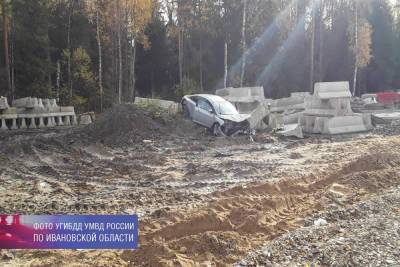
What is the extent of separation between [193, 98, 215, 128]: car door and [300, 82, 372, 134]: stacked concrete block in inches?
189

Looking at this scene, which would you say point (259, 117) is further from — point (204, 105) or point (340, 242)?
point (340, 242)

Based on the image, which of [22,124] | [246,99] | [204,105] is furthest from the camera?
[246,99]

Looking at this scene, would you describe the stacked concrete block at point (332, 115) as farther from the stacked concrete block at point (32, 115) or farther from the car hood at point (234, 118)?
the stacked concrete block at point (32, 115)

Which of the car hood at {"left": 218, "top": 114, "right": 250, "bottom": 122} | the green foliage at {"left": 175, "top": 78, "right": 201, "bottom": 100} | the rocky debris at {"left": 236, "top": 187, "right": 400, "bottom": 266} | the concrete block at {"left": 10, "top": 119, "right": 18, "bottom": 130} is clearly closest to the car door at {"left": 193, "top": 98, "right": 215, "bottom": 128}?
the car hood at {"left": 218, "top": 114, "right": 250, "bottom": 122}

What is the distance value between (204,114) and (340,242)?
14.0 meters

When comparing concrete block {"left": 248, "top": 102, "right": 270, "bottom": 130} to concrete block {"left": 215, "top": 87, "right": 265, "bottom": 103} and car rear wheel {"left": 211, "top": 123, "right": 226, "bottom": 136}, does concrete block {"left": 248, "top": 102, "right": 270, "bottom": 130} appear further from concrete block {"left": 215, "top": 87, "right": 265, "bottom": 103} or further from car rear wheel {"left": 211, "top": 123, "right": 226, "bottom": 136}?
concrete block {"left": 215, "top": 87, "right": 265, "bottom": 103}

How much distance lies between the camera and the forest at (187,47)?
34.6 m

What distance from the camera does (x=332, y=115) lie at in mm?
20672

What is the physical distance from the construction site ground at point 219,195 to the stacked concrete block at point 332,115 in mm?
2163

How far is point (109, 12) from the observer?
35531mm

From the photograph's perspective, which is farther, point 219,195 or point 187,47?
point 187,47

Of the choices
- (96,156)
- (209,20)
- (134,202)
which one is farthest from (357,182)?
(209,20)

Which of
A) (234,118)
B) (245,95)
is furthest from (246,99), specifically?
(234,118)

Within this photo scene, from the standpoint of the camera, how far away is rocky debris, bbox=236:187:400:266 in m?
5.63
